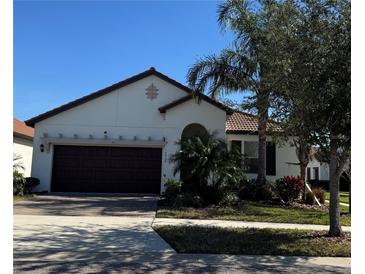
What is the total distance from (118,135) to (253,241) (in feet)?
39.8

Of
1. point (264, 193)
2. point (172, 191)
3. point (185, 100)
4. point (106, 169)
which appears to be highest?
point (185, 100)

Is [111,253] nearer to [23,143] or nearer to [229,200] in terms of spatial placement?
[229,200]

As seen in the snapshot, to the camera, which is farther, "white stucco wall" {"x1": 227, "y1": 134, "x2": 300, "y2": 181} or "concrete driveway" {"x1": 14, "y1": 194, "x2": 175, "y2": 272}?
"white stucco wall" {"x1": 227, "y1": 134, "x2": 300, "y2": 181}

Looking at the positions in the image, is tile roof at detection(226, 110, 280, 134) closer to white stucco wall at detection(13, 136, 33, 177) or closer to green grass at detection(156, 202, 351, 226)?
green grass at detection(156, 202, 351, 226)

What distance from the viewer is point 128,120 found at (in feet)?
67.7

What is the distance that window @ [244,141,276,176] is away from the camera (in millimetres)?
21719

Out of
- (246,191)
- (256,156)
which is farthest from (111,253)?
(256,156)

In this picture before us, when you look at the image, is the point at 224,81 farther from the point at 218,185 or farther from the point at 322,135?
the point at 322,135

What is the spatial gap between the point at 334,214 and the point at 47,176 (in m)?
14.2

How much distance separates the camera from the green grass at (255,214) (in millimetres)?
13023

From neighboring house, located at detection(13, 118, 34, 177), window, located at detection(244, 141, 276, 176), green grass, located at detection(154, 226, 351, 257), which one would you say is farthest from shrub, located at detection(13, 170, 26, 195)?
window, located at detection(244, 141, 276, 176)

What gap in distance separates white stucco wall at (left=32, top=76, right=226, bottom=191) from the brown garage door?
0.55 meters

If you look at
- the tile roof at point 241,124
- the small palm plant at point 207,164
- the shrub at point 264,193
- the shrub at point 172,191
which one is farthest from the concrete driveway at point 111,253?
the tile roof at point 241,124
